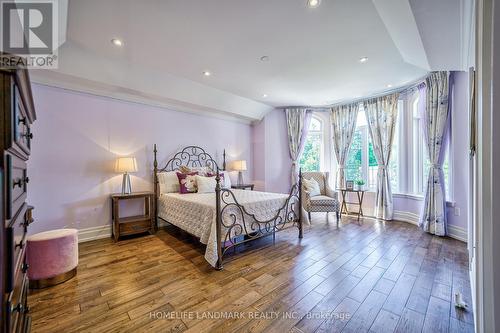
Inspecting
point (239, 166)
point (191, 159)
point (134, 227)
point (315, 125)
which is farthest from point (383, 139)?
point (134, 227)

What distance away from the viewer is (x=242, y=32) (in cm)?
237

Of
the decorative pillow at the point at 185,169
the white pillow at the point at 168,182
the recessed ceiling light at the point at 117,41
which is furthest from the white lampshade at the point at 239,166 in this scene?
the recessed ceiling light at the point at 117,41

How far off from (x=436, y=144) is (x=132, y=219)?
5411 mm

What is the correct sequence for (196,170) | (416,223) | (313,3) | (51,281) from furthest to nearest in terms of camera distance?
1. (196,170)
2. (416,223)
3. (51,281)
4. (313,3)

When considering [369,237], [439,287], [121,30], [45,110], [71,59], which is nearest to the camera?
[439,287]

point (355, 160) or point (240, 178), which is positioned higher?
point (355, 160)

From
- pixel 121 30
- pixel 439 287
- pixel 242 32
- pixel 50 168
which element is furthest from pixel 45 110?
pixel 439 287

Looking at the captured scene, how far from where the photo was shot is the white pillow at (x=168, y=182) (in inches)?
151

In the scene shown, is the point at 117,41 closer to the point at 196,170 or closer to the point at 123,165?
the point at 123,165

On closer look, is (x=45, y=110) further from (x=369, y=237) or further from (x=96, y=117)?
(x=369, y=237)

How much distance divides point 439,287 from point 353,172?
136 inches

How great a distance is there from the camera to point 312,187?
4.52 m

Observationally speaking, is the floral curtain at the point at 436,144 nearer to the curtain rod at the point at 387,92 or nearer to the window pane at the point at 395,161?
the curtain rod at the point at 387,92

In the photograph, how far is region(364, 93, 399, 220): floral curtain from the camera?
4.37 metres
